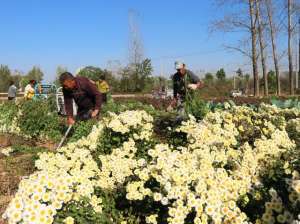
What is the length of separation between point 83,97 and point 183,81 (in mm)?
1671

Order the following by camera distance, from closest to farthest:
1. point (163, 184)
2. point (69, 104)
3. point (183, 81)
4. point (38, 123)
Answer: point (163, 184) < point (69, 104) < point (183, 81) < point (38, 123)

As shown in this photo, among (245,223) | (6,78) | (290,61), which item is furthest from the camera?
(6,78)

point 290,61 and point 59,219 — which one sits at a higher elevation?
point 290,61

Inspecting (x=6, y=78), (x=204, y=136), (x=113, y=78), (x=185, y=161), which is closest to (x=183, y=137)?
(x=204, y=136)

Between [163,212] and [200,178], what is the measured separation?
385mm

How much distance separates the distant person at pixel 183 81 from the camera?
7.58 metres

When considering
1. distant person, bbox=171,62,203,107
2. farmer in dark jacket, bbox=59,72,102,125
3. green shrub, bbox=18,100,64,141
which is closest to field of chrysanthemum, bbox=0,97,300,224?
farmer in dark jacket, bbox=59,72,102,125

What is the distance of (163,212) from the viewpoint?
11.2 ft

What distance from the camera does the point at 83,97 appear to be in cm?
706

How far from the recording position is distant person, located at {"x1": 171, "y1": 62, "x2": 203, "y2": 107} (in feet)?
24.9

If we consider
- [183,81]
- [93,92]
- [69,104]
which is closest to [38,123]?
[69,104]

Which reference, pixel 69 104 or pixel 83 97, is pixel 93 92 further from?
pixel 69 104

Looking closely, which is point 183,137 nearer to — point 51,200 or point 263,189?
point 263,189

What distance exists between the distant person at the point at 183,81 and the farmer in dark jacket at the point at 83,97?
143 cm
